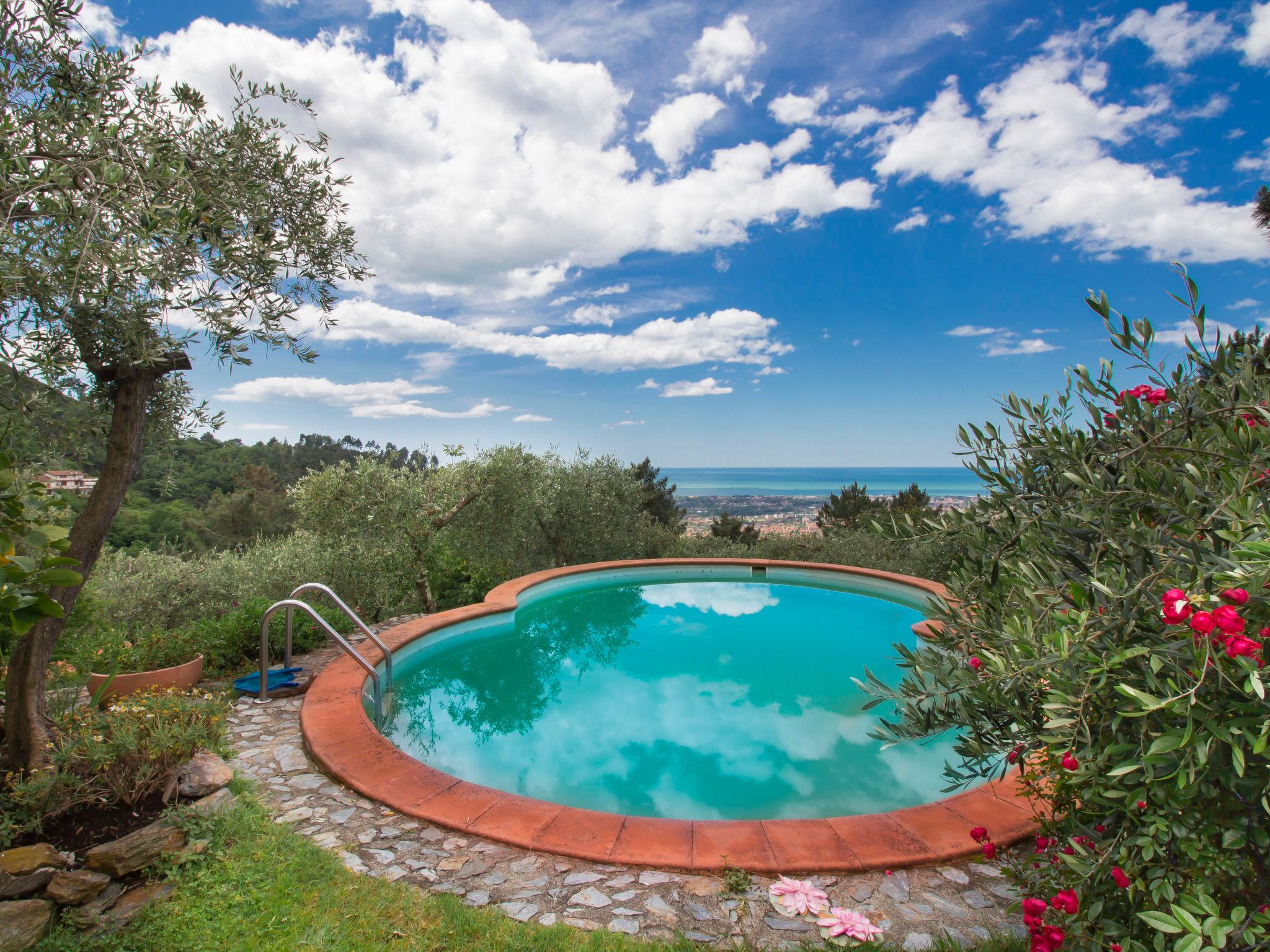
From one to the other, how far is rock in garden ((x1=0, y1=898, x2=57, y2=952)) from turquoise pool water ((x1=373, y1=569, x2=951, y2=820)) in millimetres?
2991

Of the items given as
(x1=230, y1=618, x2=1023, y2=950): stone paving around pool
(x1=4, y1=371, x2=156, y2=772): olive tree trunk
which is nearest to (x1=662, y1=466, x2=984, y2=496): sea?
(x1=230, y1=618, x2=1023, y2=950): stone paving around pool

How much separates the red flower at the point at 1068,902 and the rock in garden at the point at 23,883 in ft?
14.0

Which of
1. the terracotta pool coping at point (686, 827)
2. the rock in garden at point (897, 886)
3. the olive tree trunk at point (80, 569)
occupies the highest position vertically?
the olive tree trunk at point (80, 569)

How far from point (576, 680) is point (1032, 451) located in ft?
20.3

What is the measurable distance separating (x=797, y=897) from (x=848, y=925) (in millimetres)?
304

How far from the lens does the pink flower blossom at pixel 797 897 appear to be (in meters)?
2.84

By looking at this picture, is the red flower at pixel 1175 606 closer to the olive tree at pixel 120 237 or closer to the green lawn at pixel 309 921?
the green lawn at pixel 309 921

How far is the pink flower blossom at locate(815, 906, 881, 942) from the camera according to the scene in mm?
2625

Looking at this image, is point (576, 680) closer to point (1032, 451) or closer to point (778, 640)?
point (778, 640)

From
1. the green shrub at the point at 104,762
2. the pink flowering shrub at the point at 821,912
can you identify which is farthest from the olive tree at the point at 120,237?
the pink flowering shrub at the point at 821,912

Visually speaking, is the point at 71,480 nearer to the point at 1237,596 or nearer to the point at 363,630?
the point at 363,630

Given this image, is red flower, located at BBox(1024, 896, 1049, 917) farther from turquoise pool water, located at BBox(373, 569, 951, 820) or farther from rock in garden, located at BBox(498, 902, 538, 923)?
turquoise pool water, located at BBox(373, 569, 951, 820)

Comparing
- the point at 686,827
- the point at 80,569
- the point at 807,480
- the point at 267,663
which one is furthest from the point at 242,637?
the point at 807,480

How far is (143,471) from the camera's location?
14.4 ft
